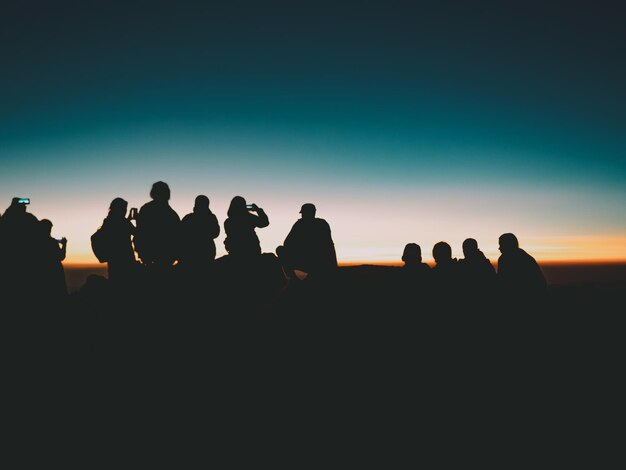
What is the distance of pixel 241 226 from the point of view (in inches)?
369

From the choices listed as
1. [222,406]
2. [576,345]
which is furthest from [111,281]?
[576,345]

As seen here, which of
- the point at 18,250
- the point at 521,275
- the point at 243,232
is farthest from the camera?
the point at 243,232

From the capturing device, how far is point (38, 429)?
5.92 metres

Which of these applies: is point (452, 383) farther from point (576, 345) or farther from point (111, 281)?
point (111, 281)

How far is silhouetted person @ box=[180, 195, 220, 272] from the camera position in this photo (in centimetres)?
860

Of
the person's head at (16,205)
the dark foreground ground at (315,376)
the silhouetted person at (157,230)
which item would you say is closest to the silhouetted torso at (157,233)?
the silhouetted person at (157,230)

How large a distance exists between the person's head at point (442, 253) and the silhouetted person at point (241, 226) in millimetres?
4121

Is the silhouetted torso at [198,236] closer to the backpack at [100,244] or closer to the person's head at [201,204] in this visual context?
the person's head at [201,204]

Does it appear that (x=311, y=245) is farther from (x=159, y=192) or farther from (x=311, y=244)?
(x=159, y=192)

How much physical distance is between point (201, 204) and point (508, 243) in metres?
6.78

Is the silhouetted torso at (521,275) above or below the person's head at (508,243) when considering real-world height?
below

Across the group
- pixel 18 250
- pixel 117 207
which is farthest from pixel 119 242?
pixel 18 250

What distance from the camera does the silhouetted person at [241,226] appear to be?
367 inches

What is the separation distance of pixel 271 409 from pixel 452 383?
329 centimetres
